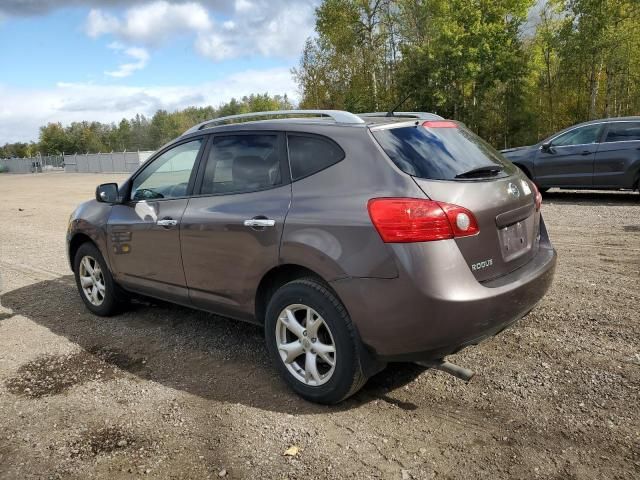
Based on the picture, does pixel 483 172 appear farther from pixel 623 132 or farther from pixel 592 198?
pixel 592 198

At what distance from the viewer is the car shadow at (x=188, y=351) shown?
344 cm

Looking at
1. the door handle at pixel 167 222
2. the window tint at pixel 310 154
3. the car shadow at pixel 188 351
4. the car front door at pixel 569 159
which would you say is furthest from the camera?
the car front door at pixel 569 159

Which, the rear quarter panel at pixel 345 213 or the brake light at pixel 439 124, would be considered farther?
the brake light at pixel 439 124

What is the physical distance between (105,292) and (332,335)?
290 cm

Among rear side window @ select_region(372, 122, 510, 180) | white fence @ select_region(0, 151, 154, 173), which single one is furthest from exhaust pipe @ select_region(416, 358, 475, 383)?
white fence @ select_region(0, 151, 154, 173)

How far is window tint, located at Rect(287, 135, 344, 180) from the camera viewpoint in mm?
3212

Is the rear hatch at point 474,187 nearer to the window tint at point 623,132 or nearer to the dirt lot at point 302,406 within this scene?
the dirt lot at point 302,406

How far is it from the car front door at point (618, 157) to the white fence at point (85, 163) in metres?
29.5

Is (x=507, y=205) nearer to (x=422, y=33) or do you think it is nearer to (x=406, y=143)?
(x=406, y=143)

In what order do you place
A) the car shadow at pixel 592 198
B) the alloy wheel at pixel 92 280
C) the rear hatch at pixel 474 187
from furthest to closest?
the car shadow at pixel 592 198
the alloy wheel at pixel 92 280
the rear hatch at pixel 474 187

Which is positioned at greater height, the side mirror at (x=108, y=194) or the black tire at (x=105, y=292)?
the side mirror at (x=108, y=194)

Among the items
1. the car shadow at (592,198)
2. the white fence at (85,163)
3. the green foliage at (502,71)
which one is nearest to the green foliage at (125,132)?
the white fence at (85,163)

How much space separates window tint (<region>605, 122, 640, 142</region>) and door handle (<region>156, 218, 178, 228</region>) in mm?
9493

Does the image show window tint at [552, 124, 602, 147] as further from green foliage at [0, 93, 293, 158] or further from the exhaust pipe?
green foliage at [0, 93, 293, 158]
